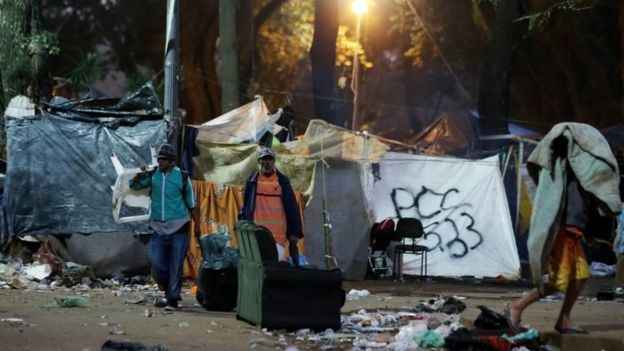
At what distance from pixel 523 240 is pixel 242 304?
12025 millimetres

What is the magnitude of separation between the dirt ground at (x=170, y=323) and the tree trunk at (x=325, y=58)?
10.5 meters

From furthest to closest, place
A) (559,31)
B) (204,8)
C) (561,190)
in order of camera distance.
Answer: (559,31) < (204,8) < (561,190)

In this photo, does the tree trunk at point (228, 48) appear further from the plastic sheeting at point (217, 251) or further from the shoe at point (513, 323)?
the shoe at point (513, 323)

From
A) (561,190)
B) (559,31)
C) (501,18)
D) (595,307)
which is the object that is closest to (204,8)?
(501,18)

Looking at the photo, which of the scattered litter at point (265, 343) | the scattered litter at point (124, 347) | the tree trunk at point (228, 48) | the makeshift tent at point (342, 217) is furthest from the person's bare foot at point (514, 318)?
the tree trunk at point (228, 48)

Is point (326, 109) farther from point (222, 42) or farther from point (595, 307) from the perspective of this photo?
point (595, 307)

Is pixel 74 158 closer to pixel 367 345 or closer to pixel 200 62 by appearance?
pixel 367 345

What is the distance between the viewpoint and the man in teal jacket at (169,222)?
1165cm

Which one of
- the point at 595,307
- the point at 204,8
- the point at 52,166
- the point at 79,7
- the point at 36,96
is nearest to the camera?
the point at 595,307

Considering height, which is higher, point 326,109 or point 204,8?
point 204,8

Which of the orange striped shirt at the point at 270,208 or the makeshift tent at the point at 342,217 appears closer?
the orange striped shirt at the point at 270,208

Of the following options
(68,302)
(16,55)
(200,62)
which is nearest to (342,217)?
(16,55)

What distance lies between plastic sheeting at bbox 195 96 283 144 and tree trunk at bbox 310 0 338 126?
7.46 meters

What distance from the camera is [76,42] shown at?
109 ft
